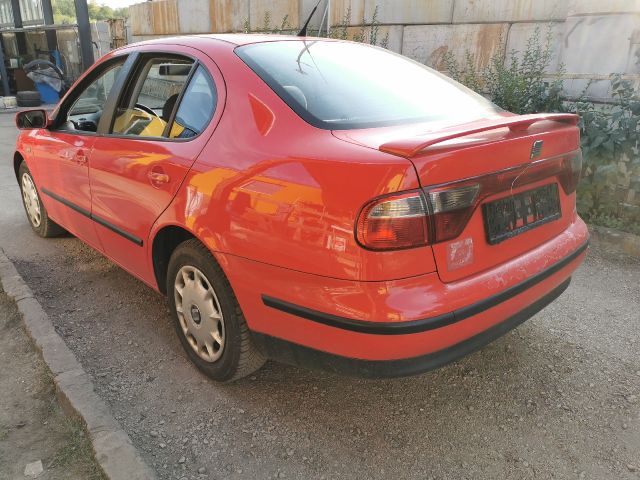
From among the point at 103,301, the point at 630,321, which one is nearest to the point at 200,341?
the point at 103,301

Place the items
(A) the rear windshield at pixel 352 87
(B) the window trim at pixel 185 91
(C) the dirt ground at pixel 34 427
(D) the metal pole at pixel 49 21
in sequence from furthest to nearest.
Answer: (D) the metal pole at pixel 49 21, (B) the window trim at pixel 185 91, (A) the rear windshield at pixel 352 87, (C) the dirt ground at pixel 34 427

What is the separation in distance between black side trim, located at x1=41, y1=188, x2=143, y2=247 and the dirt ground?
0.77 m

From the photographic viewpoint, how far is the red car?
181 cm

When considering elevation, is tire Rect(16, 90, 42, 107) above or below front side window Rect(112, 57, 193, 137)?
below

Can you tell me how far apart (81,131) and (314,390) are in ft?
7.33

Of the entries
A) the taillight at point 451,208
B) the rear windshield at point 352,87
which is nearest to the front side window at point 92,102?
the rear windshield at point 352,87

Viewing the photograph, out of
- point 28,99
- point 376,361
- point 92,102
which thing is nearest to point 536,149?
point 376,361

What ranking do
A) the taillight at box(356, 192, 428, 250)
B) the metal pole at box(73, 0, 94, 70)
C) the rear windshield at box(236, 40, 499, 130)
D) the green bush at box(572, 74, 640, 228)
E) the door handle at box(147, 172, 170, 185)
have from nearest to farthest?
1. the taillight at box(356, 192, 428, 250)
2. the rear windshield at box(236, 40, 499, 130)
3. the door handle at box(147, 172, 170, 185)
4. the green bush at box(572, 74, 640, 228)
5. the metal pole at box(73, 0, 94, 70)

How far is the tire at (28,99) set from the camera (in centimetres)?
1338

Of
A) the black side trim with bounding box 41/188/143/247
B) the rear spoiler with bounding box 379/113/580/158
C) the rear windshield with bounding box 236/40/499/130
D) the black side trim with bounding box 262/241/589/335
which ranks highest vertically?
the rear windshield with bounding box 236/40/499/130

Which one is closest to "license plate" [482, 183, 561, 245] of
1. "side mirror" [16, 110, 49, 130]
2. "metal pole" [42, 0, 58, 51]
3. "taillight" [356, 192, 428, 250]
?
"taillight" [356, 192, 428, 250]

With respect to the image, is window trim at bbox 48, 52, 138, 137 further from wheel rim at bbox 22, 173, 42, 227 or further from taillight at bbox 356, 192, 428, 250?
taillight at bbox 356, 192, 428, 250

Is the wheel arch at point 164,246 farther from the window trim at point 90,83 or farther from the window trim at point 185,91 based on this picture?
the window trim at point 90,83

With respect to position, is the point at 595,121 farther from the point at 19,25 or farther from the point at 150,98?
the point at 19,25
